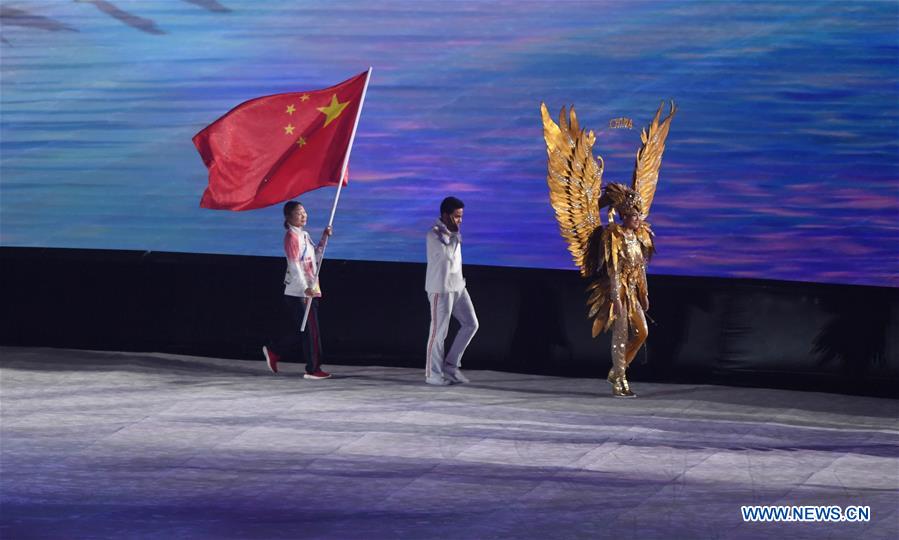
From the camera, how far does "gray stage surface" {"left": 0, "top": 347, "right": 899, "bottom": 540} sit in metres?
9.08

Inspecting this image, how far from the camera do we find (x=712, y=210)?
60.2 feet

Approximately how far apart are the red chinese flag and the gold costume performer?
195cm

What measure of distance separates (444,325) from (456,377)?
21.1 inches

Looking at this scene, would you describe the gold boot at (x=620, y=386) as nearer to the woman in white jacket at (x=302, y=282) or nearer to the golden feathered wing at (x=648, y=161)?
the golden feathered wing at (x=648, y=161)

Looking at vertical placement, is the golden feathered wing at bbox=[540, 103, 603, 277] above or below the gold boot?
above

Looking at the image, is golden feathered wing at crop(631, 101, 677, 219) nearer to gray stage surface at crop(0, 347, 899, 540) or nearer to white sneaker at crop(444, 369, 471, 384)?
gray stage surface at crop(0, 347, 899, 540)

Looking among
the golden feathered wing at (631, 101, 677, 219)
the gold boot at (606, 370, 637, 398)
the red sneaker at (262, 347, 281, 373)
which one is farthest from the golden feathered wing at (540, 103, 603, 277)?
the red sneaker at (262, 347, 281, 373)

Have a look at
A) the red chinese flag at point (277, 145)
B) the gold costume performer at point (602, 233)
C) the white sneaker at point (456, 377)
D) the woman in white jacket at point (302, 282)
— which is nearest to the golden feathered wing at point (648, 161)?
the gold costume performer at point (602, 233)

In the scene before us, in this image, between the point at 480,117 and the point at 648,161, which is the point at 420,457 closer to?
the point at 648,161

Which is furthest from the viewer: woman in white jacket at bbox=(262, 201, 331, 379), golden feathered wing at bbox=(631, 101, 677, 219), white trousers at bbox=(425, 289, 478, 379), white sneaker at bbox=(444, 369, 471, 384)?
woman in white jacket at bbox=(262, 201, 331, 379)

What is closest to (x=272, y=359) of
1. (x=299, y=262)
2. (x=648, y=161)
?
(x=299, y=262)

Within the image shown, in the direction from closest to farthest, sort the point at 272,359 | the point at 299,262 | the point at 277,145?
the point at 277,145 < the point at 299,262 < the point at 272,359

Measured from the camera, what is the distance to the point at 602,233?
13883mm

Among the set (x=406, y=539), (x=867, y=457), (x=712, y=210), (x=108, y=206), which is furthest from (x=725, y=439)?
(x=108, y=206)
